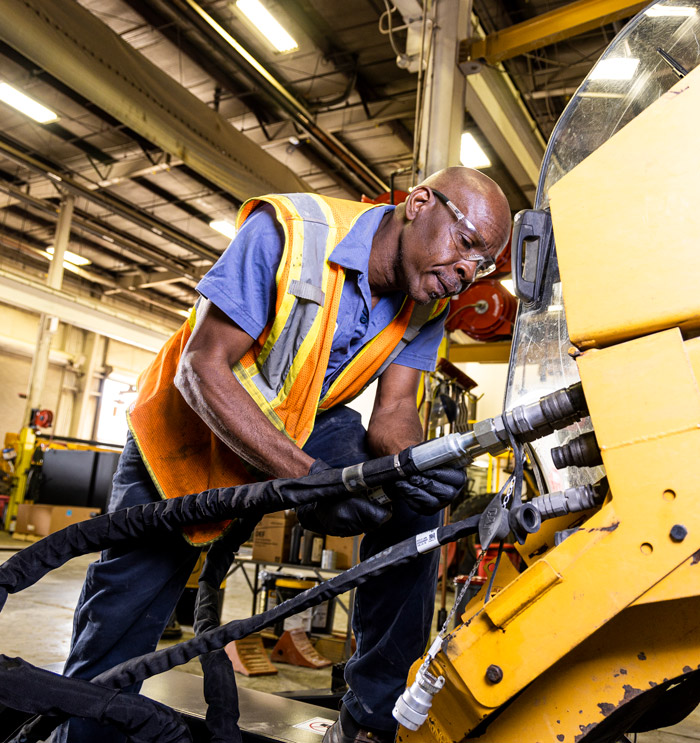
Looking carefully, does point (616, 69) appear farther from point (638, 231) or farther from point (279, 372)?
point (279, 372)

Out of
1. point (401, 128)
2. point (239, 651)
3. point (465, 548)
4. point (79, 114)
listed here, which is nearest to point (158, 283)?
point (79, 114)

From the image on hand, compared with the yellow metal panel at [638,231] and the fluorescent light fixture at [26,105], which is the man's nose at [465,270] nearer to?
the yellow metal panel at [638,231]

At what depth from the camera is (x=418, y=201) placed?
4.98 ft

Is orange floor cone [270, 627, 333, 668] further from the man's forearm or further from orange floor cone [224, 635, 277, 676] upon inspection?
the man's forearm

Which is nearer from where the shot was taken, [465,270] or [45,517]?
[465,270]

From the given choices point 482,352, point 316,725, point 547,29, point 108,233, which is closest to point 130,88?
point 547,29

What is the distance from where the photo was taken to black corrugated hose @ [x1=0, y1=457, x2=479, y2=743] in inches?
36.4

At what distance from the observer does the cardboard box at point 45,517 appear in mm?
7410

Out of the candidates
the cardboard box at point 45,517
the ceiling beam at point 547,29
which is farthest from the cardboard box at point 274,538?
the cardboard box at point 45,517

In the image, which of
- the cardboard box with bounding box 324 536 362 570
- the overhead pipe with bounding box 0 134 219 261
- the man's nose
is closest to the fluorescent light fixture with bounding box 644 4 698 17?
the man's nose

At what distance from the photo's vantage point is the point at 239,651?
120 inches

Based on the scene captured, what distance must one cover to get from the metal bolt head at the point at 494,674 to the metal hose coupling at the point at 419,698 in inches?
3.2

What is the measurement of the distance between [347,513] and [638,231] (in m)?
0.62

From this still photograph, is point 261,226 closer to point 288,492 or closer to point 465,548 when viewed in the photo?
point 288,492
